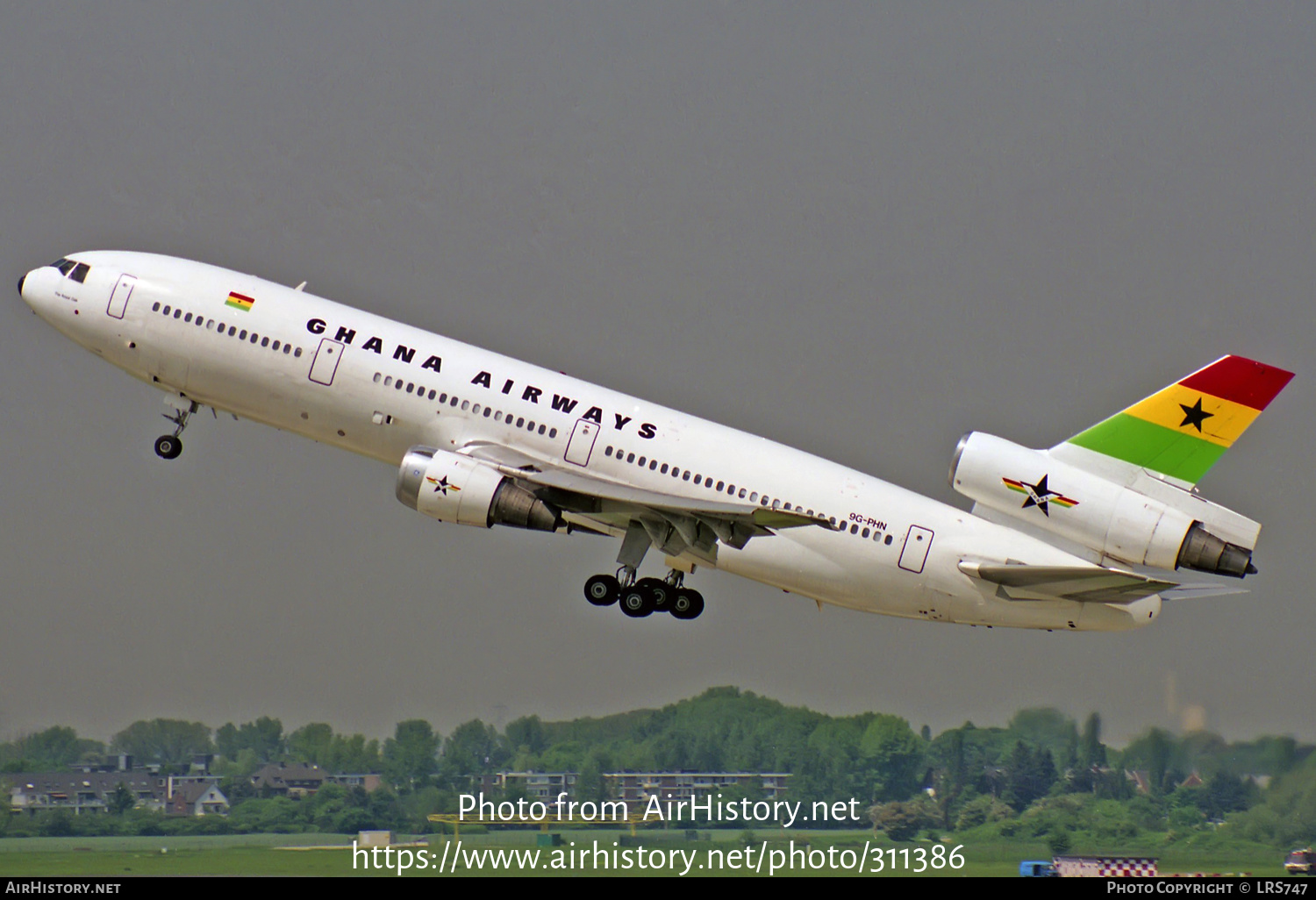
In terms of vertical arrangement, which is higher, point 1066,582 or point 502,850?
point 1066,582

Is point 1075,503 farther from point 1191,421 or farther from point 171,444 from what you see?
point 171,444

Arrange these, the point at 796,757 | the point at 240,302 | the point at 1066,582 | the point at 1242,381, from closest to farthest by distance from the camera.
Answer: the point at 1066,582, the point at 1242,381, the point at 240,302, the point at 796,757

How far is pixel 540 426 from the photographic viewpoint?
3672 cm

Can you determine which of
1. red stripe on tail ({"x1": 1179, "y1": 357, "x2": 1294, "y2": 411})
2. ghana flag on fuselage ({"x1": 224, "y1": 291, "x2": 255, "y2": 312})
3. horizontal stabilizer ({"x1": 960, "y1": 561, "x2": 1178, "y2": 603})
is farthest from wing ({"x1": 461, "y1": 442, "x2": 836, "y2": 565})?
red stripe on tail ({"x1": 1179, "y1": 357, "x2": 1294, "y2": 411})

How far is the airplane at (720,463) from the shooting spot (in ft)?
119

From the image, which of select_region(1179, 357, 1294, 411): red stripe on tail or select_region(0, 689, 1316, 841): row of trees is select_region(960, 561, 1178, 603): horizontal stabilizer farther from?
select_region(0, 689, 1316, 841): row of trees

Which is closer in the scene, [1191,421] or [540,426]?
[540,426]

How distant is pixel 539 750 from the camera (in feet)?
162

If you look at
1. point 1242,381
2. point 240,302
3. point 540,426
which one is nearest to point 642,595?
point 540,426

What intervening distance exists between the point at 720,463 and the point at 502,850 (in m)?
14.1

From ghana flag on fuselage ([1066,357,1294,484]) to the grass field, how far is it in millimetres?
13884

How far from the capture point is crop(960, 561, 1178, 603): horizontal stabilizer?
1390 inches
